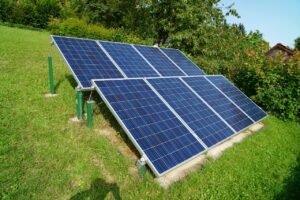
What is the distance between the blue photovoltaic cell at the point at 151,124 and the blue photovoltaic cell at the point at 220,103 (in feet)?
7.03

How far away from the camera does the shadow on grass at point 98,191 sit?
4559 mm

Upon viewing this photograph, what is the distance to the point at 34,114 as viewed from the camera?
284 inches

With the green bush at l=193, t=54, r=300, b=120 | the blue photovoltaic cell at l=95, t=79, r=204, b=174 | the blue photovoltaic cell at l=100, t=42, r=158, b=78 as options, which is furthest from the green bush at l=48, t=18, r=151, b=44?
the blue photovoltaic cell at l=95, t=79, r=204, b=174

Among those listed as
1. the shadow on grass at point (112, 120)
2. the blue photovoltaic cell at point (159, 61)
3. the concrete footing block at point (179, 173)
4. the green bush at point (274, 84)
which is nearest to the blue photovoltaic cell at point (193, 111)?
the concrete footing block at point (179, 173)

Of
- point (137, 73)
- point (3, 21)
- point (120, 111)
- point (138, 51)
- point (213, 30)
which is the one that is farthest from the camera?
point (3, 21)

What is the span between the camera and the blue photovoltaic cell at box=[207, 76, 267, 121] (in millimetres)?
9070

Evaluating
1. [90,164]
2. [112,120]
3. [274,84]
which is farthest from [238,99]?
[90,164]

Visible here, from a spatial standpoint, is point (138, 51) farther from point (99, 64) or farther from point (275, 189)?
point (275, 189)

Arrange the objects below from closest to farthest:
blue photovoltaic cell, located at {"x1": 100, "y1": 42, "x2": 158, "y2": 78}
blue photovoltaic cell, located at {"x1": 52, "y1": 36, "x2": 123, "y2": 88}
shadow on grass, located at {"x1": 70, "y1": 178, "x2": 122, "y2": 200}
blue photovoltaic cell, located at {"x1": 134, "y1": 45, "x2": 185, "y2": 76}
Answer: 1. shadow on grass, located at {"x1": 70, "y1": 178, "x2": 122, "y2": 200}
2. blue photovoltaic cell, located at {"x1": 52, "y1": 36, "x2": 123, "y2": 88}
3. blue photovoltaic cell, located at {"x1": 100, "y1": 42, "x2": 158, "y2": 78}
4. blue photovoltaic cell, located at {"x1": 134, "y1": 45, "x2": 185, "y2": 76}

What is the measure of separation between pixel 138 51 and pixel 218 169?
6.38 meters

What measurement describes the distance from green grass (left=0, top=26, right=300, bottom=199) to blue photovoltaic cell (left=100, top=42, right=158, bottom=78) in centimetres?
179

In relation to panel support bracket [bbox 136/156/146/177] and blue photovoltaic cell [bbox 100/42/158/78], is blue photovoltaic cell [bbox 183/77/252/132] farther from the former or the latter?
panel support bracket [bbox 136/156/146/177]

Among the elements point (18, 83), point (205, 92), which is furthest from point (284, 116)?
point (18, 83)

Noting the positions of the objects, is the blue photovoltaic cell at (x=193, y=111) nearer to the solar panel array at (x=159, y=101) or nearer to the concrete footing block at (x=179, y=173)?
the solar panel array at (x=159, y=101)
